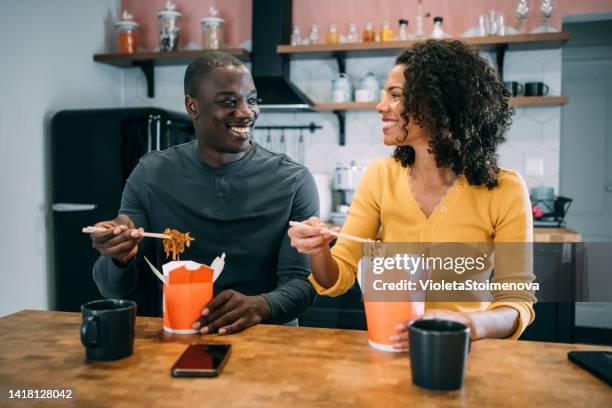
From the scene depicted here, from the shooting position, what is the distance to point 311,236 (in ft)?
4.14

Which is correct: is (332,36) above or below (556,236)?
above

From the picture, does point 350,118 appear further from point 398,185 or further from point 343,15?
point 398,185

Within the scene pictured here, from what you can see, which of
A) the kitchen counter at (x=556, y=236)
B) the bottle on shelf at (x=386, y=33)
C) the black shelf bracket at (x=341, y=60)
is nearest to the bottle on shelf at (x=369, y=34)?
the bottle on shelf at (x=386, y=33)

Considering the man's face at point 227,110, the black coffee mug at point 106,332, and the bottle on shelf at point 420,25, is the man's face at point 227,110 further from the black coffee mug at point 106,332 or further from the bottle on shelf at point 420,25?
the bottle on shelf at point 420,25

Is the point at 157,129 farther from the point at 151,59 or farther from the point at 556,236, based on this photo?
the point at 556,236

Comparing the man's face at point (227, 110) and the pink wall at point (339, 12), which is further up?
the pink wall at point (339, 12)

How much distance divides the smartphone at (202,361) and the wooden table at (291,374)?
0.01 m

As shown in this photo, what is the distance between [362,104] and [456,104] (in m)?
1.77

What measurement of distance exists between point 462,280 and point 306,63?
2.39 metres

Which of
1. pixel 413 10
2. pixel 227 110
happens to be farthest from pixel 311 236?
pixel 413 10

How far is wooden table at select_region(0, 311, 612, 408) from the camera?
0.85m

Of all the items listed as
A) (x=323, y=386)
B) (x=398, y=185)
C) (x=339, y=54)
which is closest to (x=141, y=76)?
(x=339, y=54)

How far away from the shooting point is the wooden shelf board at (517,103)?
304cm

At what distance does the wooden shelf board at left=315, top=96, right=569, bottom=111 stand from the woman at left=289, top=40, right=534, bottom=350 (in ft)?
5.30
